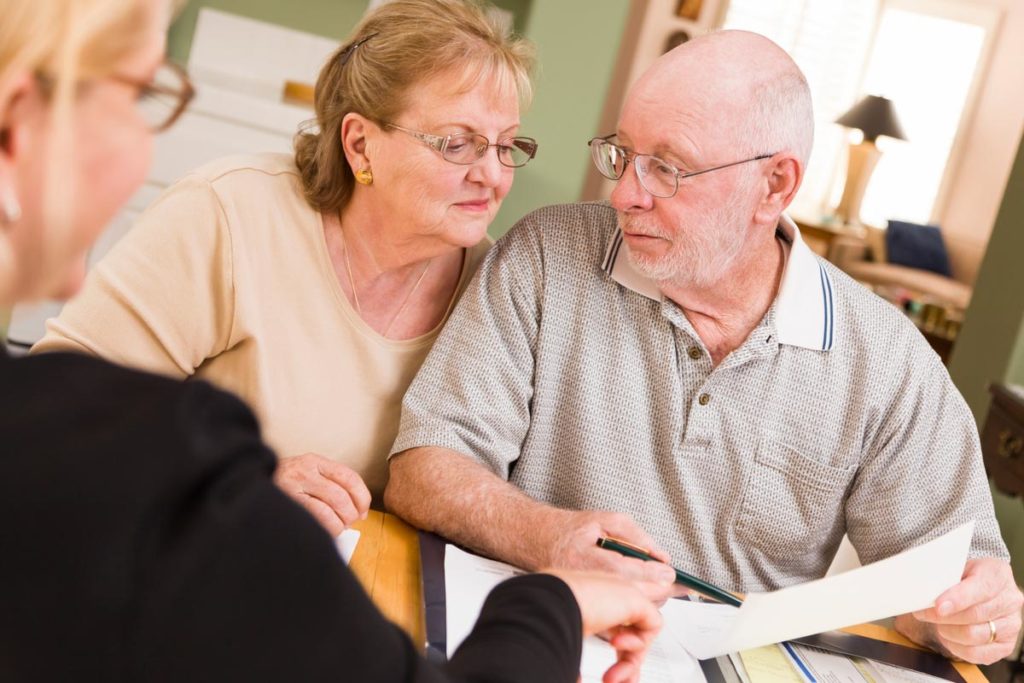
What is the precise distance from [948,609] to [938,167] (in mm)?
8376

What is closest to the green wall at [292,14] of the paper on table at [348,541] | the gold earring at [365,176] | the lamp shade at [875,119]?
the gold earring at [365,176]

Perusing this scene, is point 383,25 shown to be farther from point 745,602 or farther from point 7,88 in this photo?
point 7,88

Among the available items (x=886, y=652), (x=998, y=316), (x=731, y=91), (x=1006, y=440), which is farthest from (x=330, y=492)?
(x=998, y=316)

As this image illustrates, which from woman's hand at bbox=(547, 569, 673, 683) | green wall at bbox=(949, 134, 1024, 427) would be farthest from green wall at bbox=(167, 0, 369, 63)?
woman's hand at bbox=(547, 569, 673, 683)

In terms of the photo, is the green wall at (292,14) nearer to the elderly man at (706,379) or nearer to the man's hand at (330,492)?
the elderly man at (706,379)

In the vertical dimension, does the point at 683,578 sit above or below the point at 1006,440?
above

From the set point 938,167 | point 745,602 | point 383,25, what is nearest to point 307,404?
point 383,25

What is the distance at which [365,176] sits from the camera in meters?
1.74

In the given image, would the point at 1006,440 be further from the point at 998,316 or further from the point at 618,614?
the point at 618,614

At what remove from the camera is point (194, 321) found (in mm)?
1625

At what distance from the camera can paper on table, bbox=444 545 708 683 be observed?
118 centimetres

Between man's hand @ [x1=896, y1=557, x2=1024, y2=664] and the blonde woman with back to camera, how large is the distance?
0.98 m

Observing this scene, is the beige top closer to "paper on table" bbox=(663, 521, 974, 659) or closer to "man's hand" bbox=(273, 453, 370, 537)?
"man's hand" bbox=(273, 453, 370, 537)

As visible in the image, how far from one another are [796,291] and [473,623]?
2.66 ft
